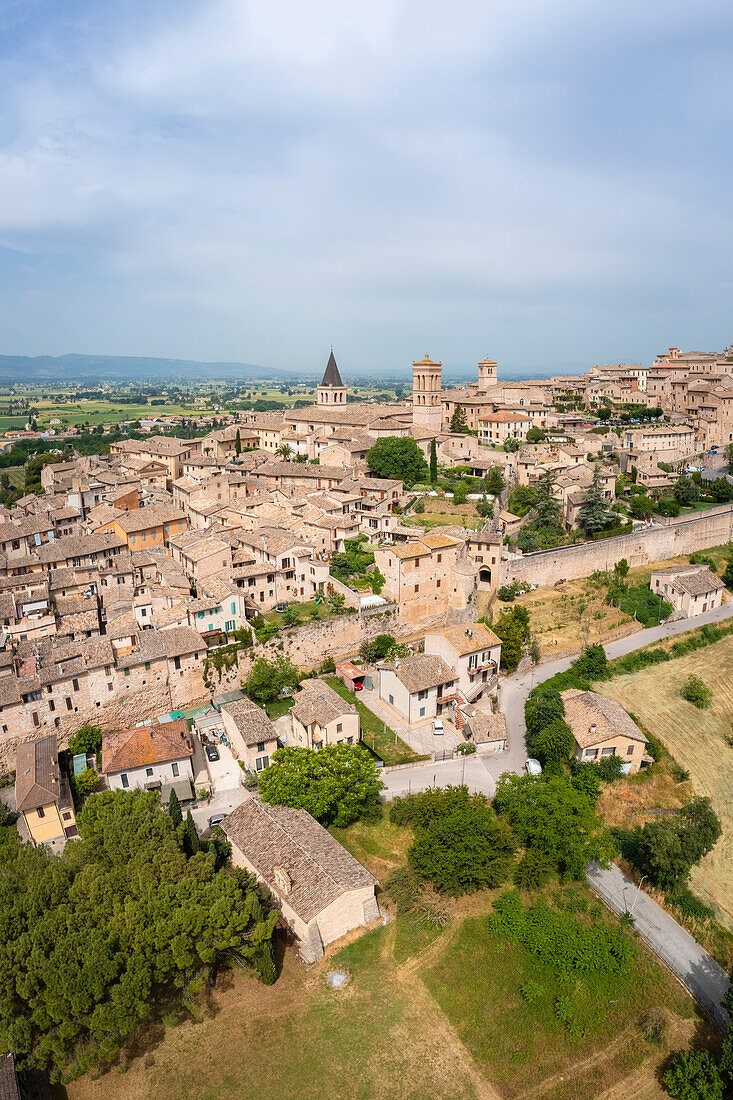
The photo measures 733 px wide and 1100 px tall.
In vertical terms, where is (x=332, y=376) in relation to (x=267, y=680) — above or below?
above

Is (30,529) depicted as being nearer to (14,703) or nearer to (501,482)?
(14,703)

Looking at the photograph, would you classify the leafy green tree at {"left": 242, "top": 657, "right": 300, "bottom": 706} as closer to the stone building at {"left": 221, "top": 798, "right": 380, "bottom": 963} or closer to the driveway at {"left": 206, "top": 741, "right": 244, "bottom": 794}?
the driveway at {"left": 206, "top": 741, "right": 244, "bottom": 794}

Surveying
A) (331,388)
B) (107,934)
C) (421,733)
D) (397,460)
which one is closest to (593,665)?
(421,733)

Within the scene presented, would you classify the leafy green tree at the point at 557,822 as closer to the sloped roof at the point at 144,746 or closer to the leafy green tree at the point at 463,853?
the leafy green tree at the point at 463,853

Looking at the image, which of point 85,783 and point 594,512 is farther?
point 594,512

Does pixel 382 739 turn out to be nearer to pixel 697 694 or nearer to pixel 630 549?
pixel 697 694

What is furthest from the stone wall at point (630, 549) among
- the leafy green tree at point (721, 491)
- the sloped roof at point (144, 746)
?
the sloped roof at point (144, 746)
